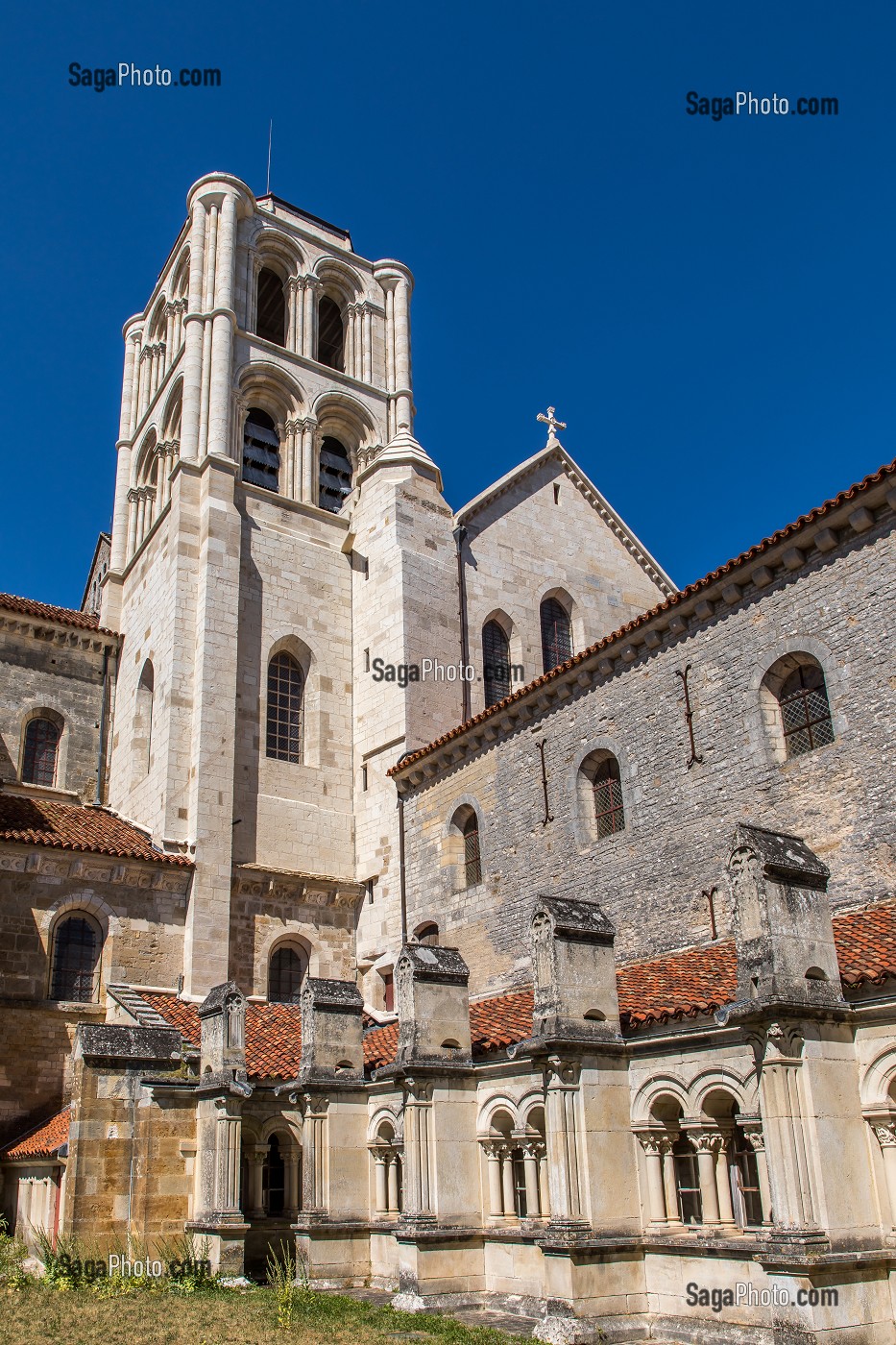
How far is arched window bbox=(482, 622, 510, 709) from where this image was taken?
26.9 m

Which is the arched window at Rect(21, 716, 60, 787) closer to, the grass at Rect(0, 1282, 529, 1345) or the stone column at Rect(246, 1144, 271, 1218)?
the stone column at Rect(246, 1144, 271, 1218)

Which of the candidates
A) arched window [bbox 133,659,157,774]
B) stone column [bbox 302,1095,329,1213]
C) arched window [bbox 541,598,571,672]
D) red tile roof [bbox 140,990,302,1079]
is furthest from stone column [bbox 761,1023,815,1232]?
arched window [bbox 133,659,157,774]

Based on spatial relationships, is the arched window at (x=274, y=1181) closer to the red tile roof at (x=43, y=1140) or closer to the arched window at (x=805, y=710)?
the red tile roof at (x=43, y=1140)

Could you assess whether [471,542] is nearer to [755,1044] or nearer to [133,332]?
[133,332]

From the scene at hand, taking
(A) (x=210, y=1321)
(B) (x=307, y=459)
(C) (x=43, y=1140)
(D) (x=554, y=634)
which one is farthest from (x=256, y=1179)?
(B) (x=307, y=459)

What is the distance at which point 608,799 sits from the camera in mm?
18719

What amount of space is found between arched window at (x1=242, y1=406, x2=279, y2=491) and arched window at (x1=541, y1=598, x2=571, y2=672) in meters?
7.65

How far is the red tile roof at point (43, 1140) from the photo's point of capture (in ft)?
57.6

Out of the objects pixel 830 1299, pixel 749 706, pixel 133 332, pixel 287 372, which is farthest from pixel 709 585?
pixel 133 332

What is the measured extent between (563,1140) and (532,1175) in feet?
5.61

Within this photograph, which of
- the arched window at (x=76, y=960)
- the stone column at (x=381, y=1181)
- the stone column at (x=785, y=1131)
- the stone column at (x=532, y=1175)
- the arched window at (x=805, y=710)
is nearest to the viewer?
the stone column at (x=785, y=1131)

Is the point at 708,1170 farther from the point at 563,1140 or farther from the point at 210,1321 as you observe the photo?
the point at 210,1321

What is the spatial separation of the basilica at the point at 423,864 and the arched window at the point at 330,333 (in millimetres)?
106

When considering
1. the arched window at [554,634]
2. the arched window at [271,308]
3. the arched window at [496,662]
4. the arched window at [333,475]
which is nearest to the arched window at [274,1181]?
the arched window at [496,662]
